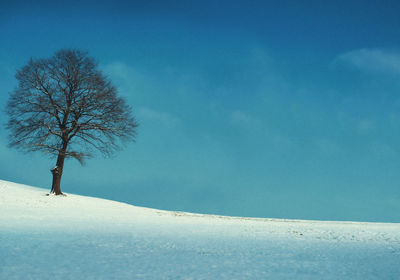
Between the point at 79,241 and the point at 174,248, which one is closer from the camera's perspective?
the point at 174,248

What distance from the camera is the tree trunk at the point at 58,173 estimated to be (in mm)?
30297

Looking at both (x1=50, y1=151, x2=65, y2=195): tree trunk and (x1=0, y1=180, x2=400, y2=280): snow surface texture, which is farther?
(x1=50, y1=151, x2=65, y2=195): tree trunk

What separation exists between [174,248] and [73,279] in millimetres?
4756

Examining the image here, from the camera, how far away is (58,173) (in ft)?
99.8

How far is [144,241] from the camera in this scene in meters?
12.7

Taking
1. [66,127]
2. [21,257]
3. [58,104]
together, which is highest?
[58,104]

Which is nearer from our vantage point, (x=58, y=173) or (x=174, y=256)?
(x=174, y=256)

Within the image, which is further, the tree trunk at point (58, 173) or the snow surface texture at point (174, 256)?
the tree trunk at point (58, 173)

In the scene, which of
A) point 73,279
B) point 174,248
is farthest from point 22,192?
point 73,279

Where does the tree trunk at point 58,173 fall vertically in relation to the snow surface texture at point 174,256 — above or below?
above

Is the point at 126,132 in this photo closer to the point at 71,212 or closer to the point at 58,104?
the point at 58,104

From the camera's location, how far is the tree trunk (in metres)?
30.3

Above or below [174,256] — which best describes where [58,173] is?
above

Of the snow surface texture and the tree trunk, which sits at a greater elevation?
the tree trunk
